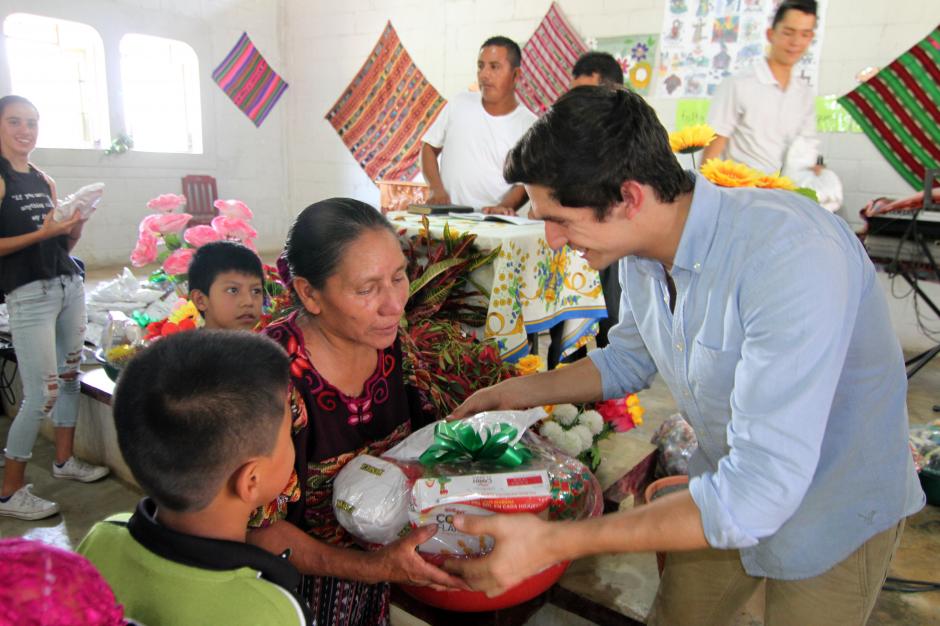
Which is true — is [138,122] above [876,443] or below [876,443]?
above

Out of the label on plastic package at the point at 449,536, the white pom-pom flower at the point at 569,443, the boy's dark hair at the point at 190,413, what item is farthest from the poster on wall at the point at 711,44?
the boy's dark hair at the point at 190,413

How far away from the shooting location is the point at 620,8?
5.70 metres

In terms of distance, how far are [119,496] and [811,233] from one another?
9.10 ft

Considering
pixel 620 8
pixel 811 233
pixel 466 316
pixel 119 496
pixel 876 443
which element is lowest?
pixel 119 496

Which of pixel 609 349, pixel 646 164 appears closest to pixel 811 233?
pixel 646 164

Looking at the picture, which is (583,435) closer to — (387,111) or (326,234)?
(326,234)

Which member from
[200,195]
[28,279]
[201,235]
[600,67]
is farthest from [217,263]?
[200,195]

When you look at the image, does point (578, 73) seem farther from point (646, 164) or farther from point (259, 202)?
point (259, 202)

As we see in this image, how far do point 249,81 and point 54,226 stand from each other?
6.61 meters

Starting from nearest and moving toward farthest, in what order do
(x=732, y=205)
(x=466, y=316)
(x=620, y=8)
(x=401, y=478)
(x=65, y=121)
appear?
1. (x=732, y=205)
2. (x=401, y=478)
3. (x=466, y=316)
4. (x=620, y=8)
5. (x=65, y=121)

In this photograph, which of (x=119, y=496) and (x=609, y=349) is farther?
(x=119, y=496)

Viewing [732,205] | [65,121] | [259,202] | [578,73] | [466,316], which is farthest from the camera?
[259,202]

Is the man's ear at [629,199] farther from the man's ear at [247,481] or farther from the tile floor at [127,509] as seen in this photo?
the tile floor at [127,509]

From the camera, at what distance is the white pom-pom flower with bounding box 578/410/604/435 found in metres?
2.14
